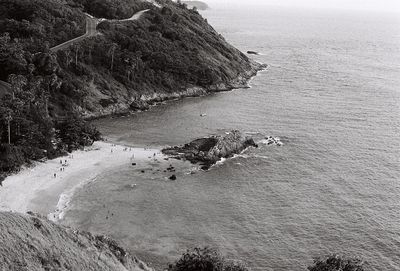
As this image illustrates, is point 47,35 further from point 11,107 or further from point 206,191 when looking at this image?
point 206,191

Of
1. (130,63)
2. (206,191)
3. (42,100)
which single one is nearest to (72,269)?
(206,191)

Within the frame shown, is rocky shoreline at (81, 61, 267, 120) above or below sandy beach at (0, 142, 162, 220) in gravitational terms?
above

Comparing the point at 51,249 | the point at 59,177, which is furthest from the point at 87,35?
the point at 51,249

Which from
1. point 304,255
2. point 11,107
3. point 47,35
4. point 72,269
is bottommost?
point 304,255

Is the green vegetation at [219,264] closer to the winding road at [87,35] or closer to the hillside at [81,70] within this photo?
the hillside at [81,70]

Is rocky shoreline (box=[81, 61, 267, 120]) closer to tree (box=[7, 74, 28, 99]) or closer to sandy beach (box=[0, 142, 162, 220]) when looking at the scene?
tree (box=[7, 74, 28, 99])

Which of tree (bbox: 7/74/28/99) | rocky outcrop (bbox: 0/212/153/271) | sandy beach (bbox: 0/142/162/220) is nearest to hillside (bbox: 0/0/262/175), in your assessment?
tree (bbox: 7/74/28/99)
